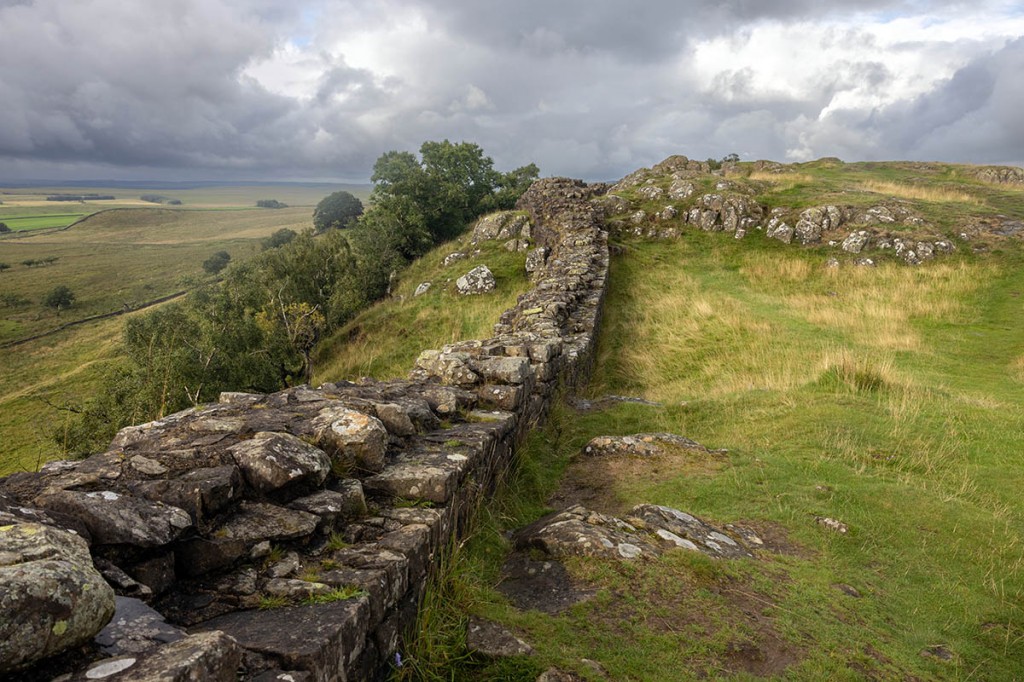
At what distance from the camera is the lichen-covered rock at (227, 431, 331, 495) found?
4250 mm

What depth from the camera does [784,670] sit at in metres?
4.17

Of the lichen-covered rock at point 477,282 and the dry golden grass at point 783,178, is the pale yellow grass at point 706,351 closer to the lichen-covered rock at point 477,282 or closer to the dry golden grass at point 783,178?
the lichen-covered rock at point 477,282

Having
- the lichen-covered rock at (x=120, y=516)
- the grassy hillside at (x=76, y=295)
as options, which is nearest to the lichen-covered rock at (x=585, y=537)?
the lichen-covered rock at (x=120, y=516)

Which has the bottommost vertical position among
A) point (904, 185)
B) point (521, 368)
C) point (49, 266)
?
point (49, 266)

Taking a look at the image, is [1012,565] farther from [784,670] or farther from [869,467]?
[784,670]

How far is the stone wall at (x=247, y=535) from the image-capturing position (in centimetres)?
250

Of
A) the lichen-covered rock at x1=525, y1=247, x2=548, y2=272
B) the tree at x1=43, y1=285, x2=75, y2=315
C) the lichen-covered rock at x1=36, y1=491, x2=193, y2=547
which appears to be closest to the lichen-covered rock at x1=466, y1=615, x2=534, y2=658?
the lichen-covered rock at x1=36, y1=491, x2=193, y2=547

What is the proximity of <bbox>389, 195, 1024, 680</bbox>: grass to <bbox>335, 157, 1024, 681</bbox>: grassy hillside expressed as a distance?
3 cm

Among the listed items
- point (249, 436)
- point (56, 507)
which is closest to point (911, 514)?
point (249, 436)

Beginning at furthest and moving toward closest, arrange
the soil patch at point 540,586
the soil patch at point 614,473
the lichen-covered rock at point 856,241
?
1. the lichen-covered rock at point 856,241
2. the soil patch at point 614,473
3. the soil patch at point 540,586

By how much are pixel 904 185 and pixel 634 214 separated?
1791 cm

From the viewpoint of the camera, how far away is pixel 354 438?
17.2ft

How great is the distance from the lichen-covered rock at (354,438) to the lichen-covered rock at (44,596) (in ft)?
8.06

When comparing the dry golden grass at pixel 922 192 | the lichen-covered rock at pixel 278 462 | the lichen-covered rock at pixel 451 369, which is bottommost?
the lichen-covered rock at pixel 451 369
